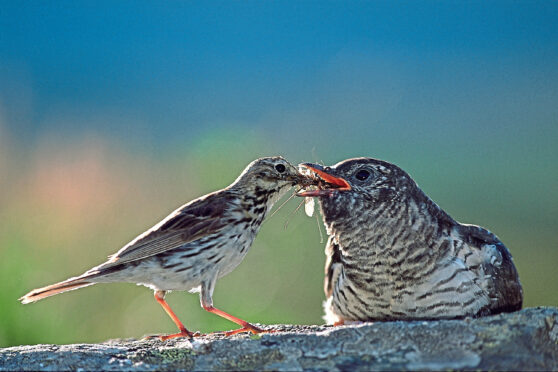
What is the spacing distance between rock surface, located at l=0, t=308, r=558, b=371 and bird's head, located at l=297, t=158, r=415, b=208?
1018 mm

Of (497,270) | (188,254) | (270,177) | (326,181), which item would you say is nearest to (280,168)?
(270,177)

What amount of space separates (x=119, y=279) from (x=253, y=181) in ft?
4.79

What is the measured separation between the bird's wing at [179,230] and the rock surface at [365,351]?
101 cm

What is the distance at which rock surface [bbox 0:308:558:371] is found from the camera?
133 inches

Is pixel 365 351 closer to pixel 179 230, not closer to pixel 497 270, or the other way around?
pixel 497 270

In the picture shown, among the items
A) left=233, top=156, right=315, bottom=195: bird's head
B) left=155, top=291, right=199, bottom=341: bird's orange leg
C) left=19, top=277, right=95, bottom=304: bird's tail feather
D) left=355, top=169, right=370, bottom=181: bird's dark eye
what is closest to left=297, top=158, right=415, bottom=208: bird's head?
left=355, top=169, right=370, bottom=181: bird's dark eye

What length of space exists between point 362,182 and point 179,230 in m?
1.63

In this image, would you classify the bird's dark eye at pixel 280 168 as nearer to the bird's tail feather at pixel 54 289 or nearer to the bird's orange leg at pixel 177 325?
the bird's orange leg at pixel 177 325

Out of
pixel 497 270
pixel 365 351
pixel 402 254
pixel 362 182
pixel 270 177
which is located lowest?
pixel 365 351

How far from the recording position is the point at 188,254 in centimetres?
495

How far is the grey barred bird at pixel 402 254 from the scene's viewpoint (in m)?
4.32

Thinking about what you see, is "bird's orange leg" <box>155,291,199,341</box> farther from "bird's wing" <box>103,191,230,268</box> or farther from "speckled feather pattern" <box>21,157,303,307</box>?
"bird's wing" <box>103,191,230,268</box>

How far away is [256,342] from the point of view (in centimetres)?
393

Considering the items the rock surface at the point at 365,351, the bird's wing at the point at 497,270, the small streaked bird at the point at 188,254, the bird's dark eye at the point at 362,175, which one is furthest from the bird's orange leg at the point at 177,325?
the bird's wing at the point at 497,270
